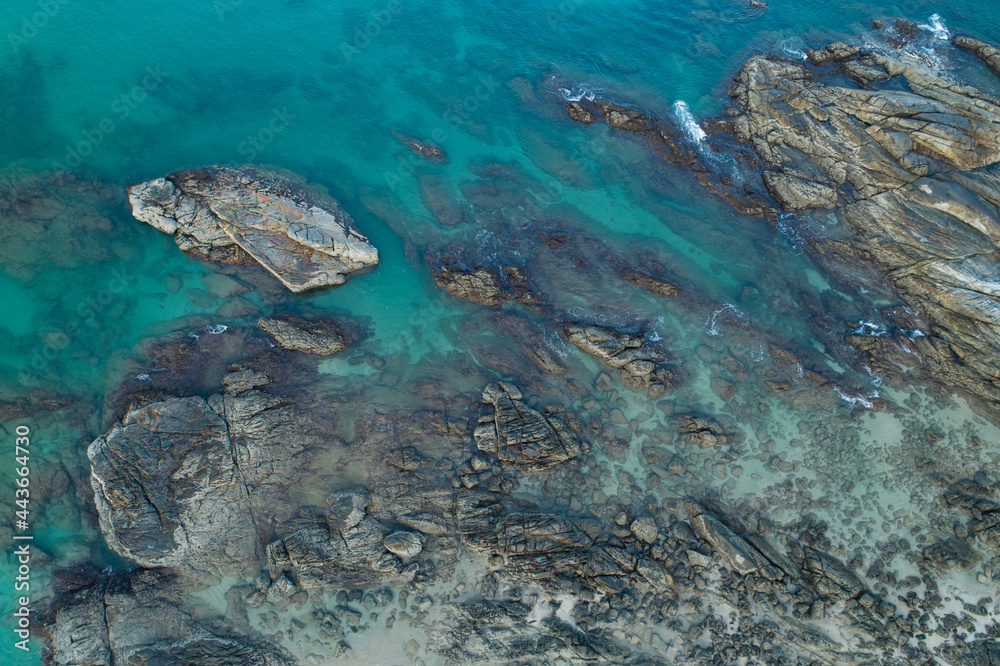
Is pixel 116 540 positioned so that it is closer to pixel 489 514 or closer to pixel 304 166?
pixel 489 514

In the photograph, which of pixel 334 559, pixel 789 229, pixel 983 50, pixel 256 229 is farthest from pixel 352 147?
pixel 983 50

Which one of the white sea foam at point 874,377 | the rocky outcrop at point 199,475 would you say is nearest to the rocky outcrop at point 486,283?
the rocky outcrop at point 199,475

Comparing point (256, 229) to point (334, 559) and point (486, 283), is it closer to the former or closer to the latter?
point (486, 283)

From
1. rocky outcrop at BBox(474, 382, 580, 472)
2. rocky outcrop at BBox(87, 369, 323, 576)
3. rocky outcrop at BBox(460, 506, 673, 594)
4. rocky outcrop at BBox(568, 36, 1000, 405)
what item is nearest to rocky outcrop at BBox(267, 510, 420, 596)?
rocky outcrop at BBox(87, 369, 323, 576)

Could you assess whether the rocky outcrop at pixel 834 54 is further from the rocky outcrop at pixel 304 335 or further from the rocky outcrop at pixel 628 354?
the rocky outcrop at pixel 304 335

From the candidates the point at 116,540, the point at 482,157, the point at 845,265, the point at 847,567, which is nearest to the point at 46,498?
the point at 116,540

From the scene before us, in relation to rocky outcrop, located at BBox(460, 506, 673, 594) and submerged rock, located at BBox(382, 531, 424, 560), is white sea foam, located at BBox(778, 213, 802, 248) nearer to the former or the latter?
rocky outcrop, located at BBox(460, 506, 673, 594)
